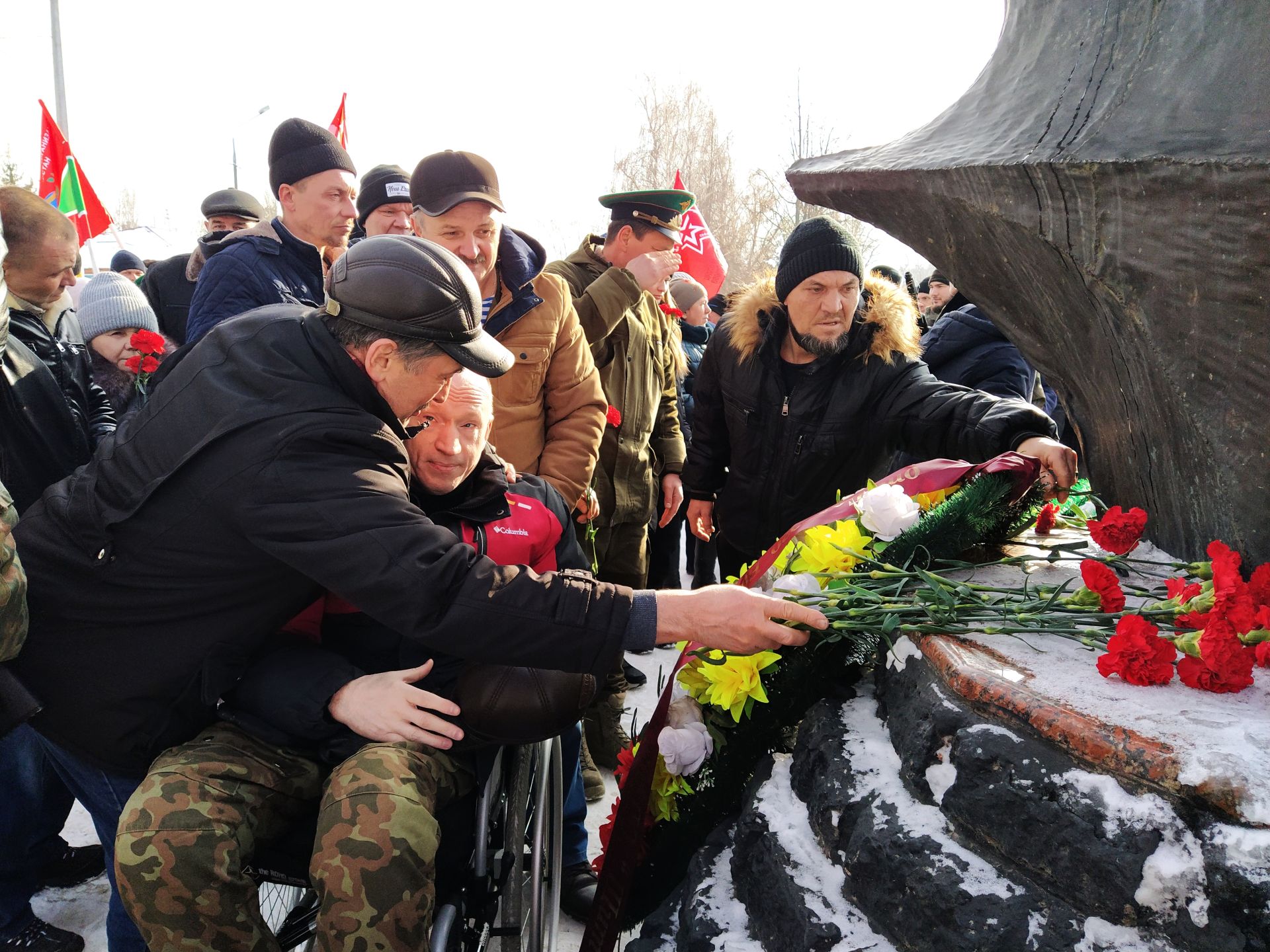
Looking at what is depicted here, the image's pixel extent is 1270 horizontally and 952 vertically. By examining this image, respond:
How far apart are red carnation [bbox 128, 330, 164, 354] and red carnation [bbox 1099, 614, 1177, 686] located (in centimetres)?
339

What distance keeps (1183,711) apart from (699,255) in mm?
6492

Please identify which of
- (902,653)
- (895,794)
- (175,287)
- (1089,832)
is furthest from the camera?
(175,287)

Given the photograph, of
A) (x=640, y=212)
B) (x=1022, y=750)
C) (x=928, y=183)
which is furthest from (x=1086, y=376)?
(x=640, y=212)

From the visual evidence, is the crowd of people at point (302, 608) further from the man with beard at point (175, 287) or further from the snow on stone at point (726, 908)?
the man with beard at point (175, 287)

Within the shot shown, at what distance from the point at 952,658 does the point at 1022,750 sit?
220 mm

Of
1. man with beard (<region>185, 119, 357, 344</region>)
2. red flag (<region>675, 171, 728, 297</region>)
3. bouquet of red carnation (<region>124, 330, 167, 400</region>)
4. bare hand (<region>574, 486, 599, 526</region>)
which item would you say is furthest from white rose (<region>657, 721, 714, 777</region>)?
red flag (<region>675, 171, 728, 297</region>)

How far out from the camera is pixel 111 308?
3682mm

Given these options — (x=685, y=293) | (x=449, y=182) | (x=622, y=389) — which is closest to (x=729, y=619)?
(x=449, y=182)

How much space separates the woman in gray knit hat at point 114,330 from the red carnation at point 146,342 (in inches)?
1.7

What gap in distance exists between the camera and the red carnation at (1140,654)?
4.27ft

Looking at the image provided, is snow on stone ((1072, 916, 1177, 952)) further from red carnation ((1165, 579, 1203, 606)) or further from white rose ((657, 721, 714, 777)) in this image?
white rose ((657, 721, 714, 777))

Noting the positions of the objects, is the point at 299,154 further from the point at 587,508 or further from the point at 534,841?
the point at 534,841

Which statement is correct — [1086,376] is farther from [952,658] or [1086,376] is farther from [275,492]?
[275,492]

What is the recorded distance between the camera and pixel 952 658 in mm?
1451
